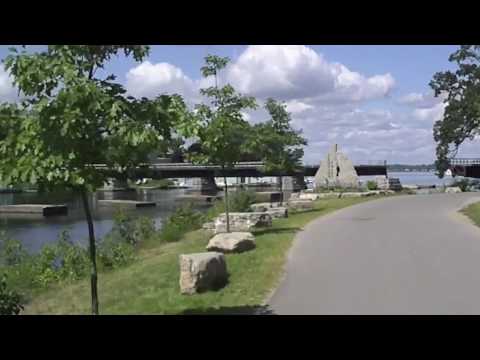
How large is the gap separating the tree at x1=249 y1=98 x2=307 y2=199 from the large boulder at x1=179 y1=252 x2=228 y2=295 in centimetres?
1052

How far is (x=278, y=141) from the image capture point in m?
24.6

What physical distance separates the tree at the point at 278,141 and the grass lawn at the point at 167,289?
734cm

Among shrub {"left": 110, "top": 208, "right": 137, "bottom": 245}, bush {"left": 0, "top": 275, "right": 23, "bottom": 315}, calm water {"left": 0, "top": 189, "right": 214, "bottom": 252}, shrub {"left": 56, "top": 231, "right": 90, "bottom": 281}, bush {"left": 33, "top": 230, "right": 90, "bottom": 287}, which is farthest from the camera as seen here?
calm water {"left": 0, "top": 189, "right": 214, "bottom": 252}

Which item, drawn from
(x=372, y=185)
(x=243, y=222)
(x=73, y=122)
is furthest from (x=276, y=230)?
(x=372, y=185)

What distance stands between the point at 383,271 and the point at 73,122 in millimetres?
6943

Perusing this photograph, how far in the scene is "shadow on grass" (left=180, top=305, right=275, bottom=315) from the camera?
8452 millimetres

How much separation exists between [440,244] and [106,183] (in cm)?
1005

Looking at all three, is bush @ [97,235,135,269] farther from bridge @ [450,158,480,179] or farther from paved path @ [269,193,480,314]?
bridge @ [450,158,480,179]

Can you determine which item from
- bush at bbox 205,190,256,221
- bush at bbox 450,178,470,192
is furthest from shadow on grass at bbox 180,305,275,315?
bush at bbox 450,178,470,192

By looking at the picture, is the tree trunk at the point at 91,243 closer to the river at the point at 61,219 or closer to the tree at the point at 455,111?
the river at the point at 61,219

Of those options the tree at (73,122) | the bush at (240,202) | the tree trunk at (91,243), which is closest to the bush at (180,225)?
the bush at (240,202)
